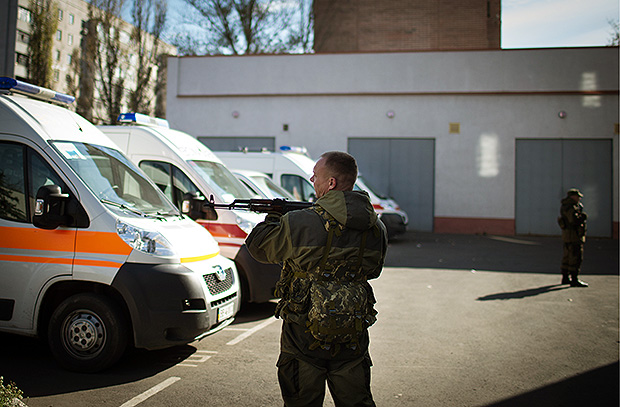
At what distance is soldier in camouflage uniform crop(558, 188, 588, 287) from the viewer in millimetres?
9766

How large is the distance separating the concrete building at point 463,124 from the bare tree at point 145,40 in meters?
10.4

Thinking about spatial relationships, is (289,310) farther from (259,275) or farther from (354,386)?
(259,275)

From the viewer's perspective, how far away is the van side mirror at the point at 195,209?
6679mm

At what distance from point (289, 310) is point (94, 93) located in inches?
1154

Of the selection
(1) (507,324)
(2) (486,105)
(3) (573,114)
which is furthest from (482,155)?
(1) (507,324)

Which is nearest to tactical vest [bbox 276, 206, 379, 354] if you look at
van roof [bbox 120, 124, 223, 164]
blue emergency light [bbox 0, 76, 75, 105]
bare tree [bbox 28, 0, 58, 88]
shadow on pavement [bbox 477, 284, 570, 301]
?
blue emergency light [bbox 0, 76, 75, 105]

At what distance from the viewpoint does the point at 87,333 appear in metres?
4.83

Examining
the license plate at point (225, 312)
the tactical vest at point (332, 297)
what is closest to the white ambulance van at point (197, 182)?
the license plate at point (225, 312)

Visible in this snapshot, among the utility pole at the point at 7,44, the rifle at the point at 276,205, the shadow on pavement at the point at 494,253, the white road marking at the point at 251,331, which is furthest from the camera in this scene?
the shadow on pavement at the point at 494,253

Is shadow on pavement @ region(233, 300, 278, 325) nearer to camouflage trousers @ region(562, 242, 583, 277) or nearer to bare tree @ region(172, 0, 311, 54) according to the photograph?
camouflage trousers @ region(562, 242, 583, 277)

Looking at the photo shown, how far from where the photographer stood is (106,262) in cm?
483

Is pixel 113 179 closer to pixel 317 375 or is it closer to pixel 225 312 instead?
pixel 225 312

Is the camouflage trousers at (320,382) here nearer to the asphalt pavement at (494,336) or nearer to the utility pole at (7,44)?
the asphalt pavement at (494,336)

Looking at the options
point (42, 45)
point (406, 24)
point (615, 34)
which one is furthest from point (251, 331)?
point (42, 45)
